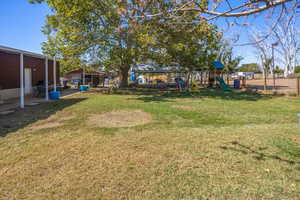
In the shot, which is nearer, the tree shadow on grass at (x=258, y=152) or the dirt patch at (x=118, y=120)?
the tree shadow on grass at (x=258, y=152)

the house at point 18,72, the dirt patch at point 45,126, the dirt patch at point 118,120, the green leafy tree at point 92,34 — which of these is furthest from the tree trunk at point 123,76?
the dirt patch at point 45,126

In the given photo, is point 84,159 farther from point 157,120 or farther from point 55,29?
point 55,29

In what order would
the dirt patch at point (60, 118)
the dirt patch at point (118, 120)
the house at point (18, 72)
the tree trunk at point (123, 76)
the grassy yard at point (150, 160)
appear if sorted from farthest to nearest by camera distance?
the tree trunk at point (123, 76) < the house at point (18, 72) < the dirt patch at point (60, 118) < the dirt patch at point (118, 120) < the grassy yard at point (150, 160)

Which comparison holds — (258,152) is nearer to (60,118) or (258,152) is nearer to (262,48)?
(60,118)

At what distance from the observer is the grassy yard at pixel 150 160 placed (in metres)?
2.57

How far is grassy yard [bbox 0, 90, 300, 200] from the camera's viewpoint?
2574mm

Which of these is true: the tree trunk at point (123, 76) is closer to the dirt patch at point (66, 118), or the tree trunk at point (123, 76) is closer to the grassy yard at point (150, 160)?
the dirt patch at point (66, 118)

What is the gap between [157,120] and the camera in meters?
6.47

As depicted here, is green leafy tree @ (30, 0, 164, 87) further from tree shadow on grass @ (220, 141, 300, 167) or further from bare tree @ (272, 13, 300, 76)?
tree shadow on grass @ (220, 141, 300, 167)

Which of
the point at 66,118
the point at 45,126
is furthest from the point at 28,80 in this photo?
the point at 45,126

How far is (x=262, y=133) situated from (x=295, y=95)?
10126mm

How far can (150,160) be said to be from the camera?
11.3 ft

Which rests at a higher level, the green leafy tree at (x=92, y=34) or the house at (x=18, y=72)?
the green leafy tree at (x=92, y=34)

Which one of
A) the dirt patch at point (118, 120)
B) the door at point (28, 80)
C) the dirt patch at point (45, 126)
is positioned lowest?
the dirt patch at point (45, 126)
